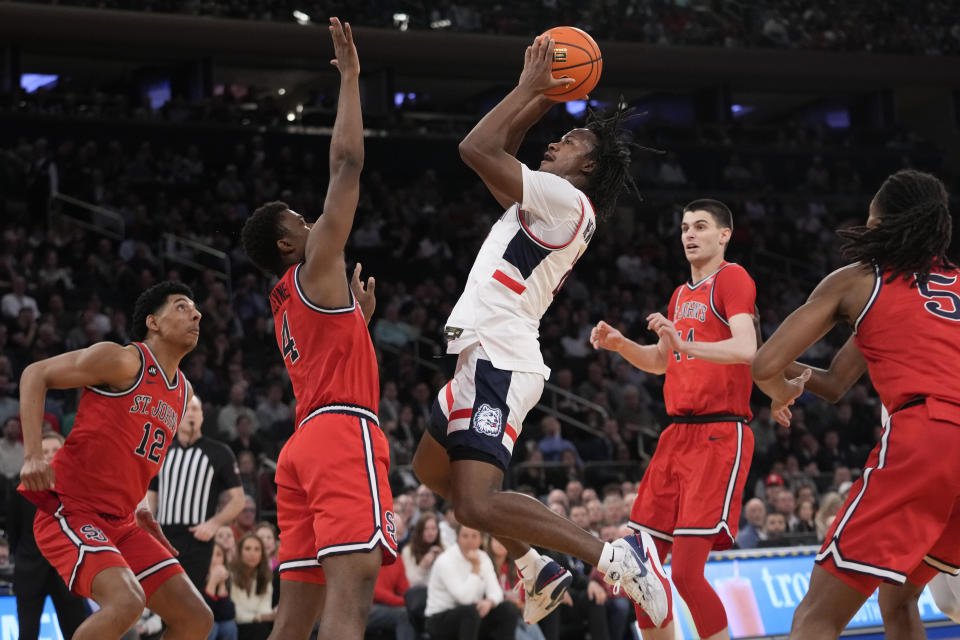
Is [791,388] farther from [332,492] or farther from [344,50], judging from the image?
[344,50]

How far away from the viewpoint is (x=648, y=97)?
2833cm

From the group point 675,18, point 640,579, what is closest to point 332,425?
point 640,579

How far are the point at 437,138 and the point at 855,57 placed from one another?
9.39m

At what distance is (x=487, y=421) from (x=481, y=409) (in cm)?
6

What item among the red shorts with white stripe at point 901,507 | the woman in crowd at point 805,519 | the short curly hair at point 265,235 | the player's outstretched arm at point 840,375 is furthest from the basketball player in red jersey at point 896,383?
the woman in crowd at point 805,519

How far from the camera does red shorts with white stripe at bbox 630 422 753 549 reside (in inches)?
245

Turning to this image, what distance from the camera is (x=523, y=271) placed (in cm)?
539

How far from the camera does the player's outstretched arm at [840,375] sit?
5051 millimetres

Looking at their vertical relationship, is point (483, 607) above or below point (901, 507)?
below

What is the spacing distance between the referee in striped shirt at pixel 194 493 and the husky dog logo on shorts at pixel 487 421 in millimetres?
3783

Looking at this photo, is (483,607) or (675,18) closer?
(483,607)

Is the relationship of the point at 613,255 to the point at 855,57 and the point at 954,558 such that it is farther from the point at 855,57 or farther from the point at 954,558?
the point at 954,558

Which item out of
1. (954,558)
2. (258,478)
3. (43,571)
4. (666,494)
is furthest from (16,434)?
(954,558)

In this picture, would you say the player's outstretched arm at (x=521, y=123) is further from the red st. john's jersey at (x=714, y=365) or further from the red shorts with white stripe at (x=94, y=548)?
the red shorts with white stripe at (x=94, y=548)
